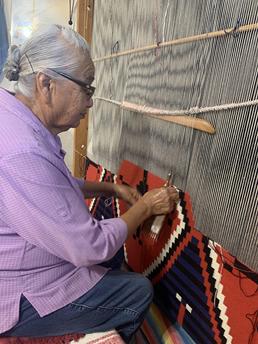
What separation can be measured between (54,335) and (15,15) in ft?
7.36

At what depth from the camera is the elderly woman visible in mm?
854

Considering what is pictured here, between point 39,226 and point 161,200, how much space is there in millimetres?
442

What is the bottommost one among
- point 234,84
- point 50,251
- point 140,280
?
point 140,280

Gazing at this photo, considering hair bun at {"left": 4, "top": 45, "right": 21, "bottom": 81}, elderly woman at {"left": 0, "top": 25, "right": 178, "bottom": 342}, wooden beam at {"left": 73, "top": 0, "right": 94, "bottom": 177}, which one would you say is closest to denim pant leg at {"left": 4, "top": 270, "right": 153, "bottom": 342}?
elderly woman at {"left": 0, "top": 25, "right": 178, "bottom": 342}

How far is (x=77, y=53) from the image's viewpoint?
3.10 ft

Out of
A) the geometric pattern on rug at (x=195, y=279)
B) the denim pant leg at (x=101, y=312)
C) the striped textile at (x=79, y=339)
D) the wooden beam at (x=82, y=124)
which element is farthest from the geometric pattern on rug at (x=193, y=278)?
the wooden beam at (x=82, y=124)

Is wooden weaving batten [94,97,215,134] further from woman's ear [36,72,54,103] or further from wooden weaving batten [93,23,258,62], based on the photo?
woman's ear [36,72,54,103]

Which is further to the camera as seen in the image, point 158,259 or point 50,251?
point 158,259

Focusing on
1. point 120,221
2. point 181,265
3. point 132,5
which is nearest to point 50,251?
point 120,221

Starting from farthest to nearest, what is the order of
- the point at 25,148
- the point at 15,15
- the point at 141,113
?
the point at 15,15 < the point at 141,113 < the point at 25,148

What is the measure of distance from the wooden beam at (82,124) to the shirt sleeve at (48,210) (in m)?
1.18

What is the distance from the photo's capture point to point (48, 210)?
0.86 metres

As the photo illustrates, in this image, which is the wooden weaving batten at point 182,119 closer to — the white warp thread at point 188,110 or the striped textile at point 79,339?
the white warp thread at point 188,110

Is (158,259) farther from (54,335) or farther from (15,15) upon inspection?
(15,15)
